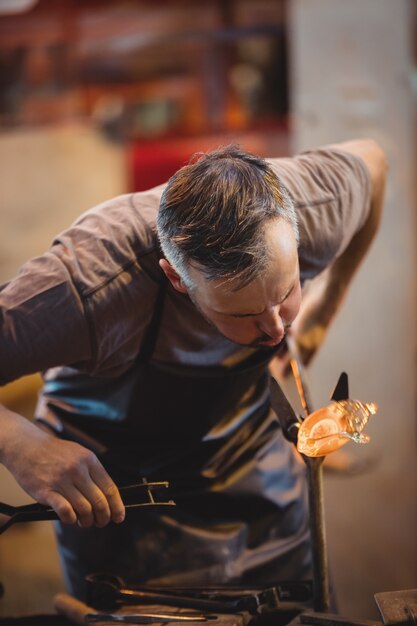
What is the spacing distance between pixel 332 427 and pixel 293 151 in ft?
10.4

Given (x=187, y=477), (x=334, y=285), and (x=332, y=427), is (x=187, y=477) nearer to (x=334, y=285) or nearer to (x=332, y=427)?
(x=332, y=427)

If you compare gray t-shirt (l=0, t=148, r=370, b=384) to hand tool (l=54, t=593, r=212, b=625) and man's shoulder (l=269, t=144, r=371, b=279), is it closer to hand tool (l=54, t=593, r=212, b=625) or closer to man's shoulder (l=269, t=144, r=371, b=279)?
man's shoulder (l=269, t=144, r=371, b=279)

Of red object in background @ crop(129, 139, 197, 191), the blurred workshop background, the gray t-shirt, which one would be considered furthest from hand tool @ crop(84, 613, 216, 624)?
red object in background @ crop(129, 139, 197, 191)

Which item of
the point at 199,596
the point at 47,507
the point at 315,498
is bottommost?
the point at 199,596

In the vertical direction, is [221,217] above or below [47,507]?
above

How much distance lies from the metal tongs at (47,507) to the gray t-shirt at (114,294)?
0.88 feet

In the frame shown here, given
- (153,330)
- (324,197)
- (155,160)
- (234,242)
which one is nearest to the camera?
(234,242)

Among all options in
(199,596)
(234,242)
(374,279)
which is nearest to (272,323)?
(234,242)

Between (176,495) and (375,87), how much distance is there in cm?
297

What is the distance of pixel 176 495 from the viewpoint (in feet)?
6.72

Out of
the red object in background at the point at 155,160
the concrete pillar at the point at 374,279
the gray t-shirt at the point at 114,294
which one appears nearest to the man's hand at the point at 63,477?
the gray t-shirt at the point at 114,294

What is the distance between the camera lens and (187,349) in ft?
6.28

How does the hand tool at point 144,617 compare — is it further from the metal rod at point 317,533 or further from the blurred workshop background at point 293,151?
the blurred workshop background at point 293,151

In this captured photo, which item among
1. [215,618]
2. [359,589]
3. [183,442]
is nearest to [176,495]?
[183,442]
